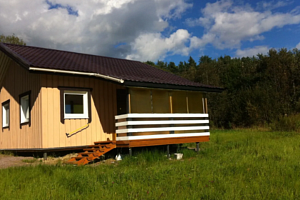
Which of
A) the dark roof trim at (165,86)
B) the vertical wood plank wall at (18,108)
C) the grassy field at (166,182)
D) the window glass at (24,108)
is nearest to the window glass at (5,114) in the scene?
the vertical wood plank wall at (18,108)

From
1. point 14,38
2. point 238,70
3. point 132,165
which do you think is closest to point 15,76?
point 132,165

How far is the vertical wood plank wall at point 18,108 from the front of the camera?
31.8ft

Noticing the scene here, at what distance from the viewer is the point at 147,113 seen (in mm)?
10039

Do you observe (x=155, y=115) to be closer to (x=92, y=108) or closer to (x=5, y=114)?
(x=92, y=108)

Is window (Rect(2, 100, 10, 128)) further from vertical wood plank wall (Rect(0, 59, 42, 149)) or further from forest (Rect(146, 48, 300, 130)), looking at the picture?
forest (Rect(146, 48, 300, 130))

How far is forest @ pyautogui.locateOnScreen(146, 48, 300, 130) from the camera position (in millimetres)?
24406

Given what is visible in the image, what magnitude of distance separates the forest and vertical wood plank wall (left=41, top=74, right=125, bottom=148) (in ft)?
43.6

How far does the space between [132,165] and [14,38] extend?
37.8 metres

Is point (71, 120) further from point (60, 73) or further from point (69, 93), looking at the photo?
point (60, 73)

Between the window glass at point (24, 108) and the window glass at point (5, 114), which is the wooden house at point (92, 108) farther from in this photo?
the window glass at point (5, 114)

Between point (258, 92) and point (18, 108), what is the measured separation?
68.1 ft

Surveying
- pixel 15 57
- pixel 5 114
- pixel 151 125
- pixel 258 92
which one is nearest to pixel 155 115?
pixel 151 125

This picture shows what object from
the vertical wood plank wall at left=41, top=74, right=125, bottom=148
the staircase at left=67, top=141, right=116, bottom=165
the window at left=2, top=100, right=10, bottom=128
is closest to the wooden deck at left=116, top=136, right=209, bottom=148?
the staircase at left=67, top=141, right=116, bottom=165

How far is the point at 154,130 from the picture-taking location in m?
9.63
